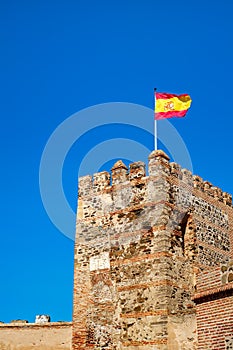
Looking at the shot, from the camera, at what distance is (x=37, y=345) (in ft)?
62.6

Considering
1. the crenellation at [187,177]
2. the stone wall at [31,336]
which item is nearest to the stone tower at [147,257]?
the crenellation at [187,177]

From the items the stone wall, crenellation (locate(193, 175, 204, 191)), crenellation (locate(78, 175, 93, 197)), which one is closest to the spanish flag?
crenellation (locate(193, 175, 204, 191))

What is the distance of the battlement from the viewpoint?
1759cm

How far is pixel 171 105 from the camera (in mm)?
18516

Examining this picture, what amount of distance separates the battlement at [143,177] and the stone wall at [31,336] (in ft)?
16.8

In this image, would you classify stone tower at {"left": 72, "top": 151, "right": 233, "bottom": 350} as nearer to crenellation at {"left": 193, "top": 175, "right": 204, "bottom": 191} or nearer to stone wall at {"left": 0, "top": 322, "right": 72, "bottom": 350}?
crenellation at {"left": 193, "top": 175, "right": 204, "bottom": 191}

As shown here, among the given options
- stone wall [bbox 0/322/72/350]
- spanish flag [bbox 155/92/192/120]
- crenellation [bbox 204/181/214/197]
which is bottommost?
stone wall [bbox 0/322/72/350]

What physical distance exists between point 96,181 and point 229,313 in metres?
7.83

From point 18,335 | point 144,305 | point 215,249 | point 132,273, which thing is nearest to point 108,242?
point 132,273

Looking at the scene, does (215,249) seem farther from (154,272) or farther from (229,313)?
(229,313)

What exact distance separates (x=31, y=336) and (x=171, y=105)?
10.2 meters

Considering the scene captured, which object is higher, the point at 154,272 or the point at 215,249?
the point at 215,249

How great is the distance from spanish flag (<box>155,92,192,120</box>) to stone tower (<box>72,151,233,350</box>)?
168 centimetres

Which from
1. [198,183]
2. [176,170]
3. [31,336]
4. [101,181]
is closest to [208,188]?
[198,183]
